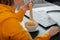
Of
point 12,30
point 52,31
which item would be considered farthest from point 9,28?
point 52,31

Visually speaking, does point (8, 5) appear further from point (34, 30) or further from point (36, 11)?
point (36, 11)

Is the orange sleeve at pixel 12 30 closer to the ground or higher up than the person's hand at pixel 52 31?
higher up

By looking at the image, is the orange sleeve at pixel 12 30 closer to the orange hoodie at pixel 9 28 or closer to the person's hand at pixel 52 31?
the orange hoodie at pixel 9 28

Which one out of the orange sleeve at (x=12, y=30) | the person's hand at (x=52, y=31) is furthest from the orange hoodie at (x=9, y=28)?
the person's hand at (x=52, y=31)

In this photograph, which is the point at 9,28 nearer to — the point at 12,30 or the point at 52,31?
the point at 12,30

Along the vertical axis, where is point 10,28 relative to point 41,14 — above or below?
above

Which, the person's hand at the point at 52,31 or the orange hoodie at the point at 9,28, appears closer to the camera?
the orange hoodie at the point at 9,28

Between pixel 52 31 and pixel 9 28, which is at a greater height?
pixel 9 28

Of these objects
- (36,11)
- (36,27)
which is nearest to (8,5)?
(36,27)

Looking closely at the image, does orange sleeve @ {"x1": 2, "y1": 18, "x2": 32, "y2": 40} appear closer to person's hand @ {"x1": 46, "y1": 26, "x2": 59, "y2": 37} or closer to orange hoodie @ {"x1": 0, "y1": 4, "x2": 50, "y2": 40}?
orange hoodie @ {"x1": 0, "y1": 4, "x2": 50, "y2": 40}

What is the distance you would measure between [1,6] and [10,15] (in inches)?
2.8

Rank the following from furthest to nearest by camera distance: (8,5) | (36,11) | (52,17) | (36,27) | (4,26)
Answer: (36,11), (52,17), (36,27), (8,5), (4,26)

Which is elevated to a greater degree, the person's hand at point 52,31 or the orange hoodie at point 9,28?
the orange hoodie at point 9,28

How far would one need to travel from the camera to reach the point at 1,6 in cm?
74
